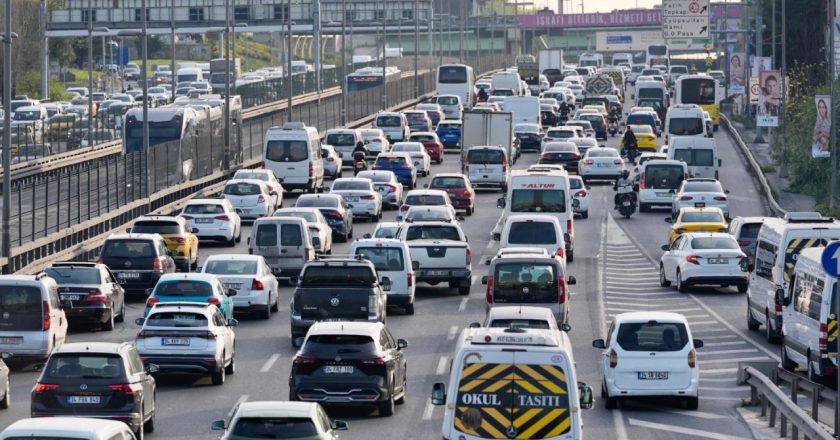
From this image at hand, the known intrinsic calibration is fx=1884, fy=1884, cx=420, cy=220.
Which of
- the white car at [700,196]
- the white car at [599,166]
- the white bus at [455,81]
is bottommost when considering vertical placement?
the white car at [700,196]

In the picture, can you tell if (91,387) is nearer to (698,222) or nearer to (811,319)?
(811,319)

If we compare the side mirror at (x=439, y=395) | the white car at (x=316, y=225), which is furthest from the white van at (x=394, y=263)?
the side mirror at (x=439, y=395)

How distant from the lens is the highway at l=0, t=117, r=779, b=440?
2581 cm

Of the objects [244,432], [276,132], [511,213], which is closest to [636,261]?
[511,213]

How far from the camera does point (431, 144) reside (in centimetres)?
8119

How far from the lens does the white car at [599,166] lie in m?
70.8

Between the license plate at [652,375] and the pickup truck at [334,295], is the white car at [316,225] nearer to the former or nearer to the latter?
the pickup truck at [334,295]

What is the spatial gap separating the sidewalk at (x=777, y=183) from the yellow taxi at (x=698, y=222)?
13.0 m

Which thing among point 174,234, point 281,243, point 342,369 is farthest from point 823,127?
point 342,369

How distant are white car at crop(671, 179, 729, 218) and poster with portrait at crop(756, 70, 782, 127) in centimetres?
1711

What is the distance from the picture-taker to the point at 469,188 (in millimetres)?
61062

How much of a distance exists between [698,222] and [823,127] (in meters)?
9.76

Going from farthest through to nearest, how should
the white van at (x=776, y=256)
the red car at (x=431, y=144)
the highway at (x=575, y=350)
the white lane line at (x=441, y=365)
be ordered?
the red car at (x=431, y=144)
the white van at (x=776, y=256)
the white lane line at (x=441, y=365)
the highway at (x=575, y=350)

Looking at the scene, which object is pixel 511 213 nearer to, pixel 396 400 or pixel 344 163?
pixel 396 400
